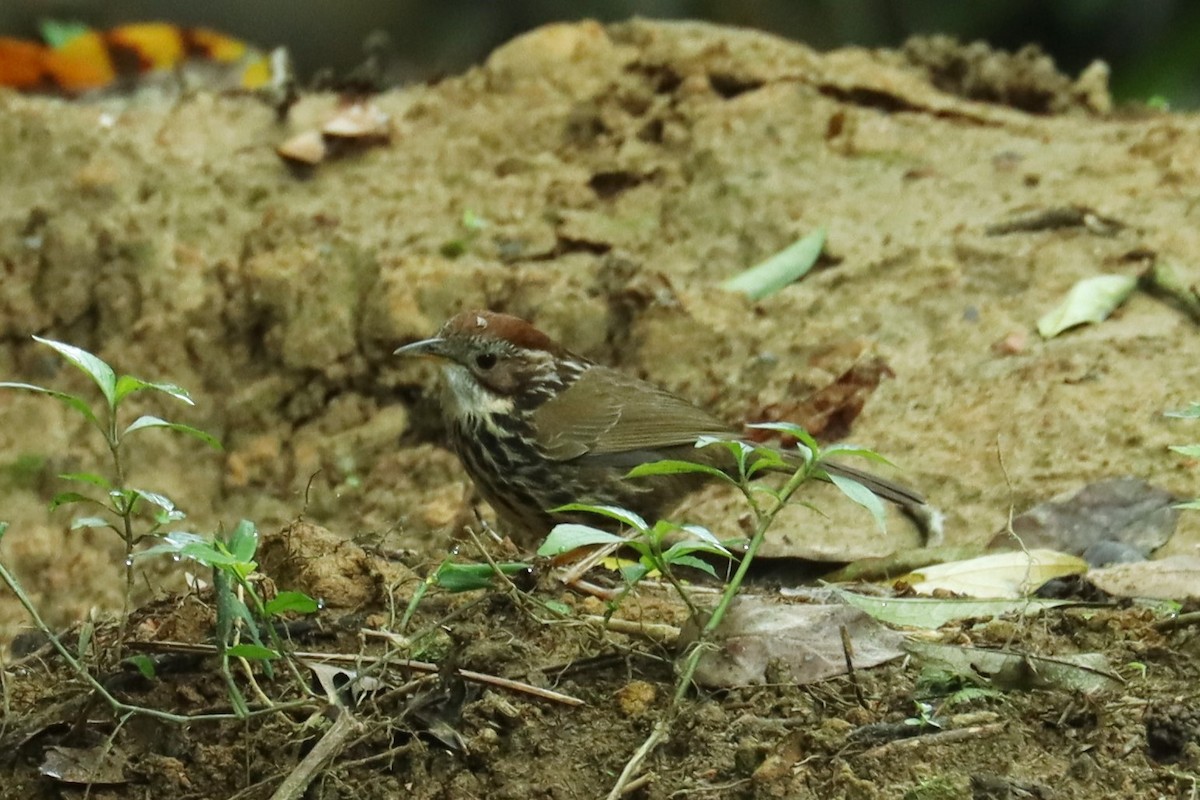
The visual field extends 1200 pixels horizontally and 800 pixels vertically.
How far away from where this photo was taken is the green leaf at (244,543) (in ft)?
7.51

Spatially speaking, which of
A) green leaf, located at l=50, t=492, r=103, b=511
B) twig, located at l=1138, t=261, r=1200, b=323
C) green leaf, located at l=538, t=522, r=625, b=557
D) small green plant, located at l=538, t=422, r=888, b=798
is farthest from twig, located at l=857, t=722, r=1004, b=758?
twig, located at l=1138, t=261, r=1200, b=323

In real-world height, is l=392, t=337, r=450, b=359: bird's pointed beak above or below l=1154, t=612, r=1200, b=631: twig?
below

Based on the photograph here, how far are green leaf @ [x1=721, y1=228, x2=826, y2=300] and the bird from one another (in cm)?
95

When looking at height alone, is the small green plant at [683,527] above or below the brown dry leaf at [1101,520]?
above

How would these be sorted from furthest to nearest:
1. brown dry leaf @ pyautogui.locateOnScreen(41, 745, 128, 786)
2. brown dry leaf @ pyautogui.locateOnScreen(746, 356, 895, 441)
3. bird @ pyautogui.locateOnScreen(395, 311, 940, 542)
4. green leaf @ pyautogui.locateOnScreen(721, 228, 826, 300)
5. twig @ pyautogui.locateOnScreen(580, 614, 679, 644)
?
green leaf @ pyautogui.locateOnScreen(721, 228, 826, 300), brown dry leaf @ pyautogui.locateOnScreen(746, 356, 895, 441), bird @ pyautogui.locateOnScreen(395, 311, 940, 542), twig @ pyautogui.locateOnScreen(580, 614, 679, 644), brown dry leaf @ pyautogui.locateOnScreen(41, 745, 128, 786)

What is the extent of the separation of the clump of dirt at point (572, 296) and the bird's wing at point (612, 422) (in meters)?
0.30

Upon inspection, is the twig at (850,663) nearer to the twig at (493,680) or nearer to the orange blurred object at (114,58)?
the twig at (493,680)

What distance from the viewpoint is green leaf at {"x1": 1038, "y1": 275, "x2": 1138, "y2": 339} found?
473 centimetres

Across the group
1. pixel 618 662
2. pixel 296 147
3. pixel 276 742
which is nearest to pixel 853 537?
pixel 618 662

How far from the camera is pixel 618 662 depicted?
2.56m

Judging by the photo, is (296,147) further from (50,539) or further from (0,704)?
(0,704)

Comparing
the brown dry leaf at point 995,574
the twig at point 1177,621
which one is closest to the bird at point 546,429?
the brown dry leaf at point 995,574

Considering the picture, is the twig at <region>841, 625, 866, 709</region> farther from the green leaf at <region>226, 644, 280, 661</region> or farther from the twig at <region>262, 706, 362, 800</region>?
the green leaf at <region>226, 644, 280, 661</region>

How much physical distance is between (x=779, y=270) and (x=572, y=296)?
0.78 metres
